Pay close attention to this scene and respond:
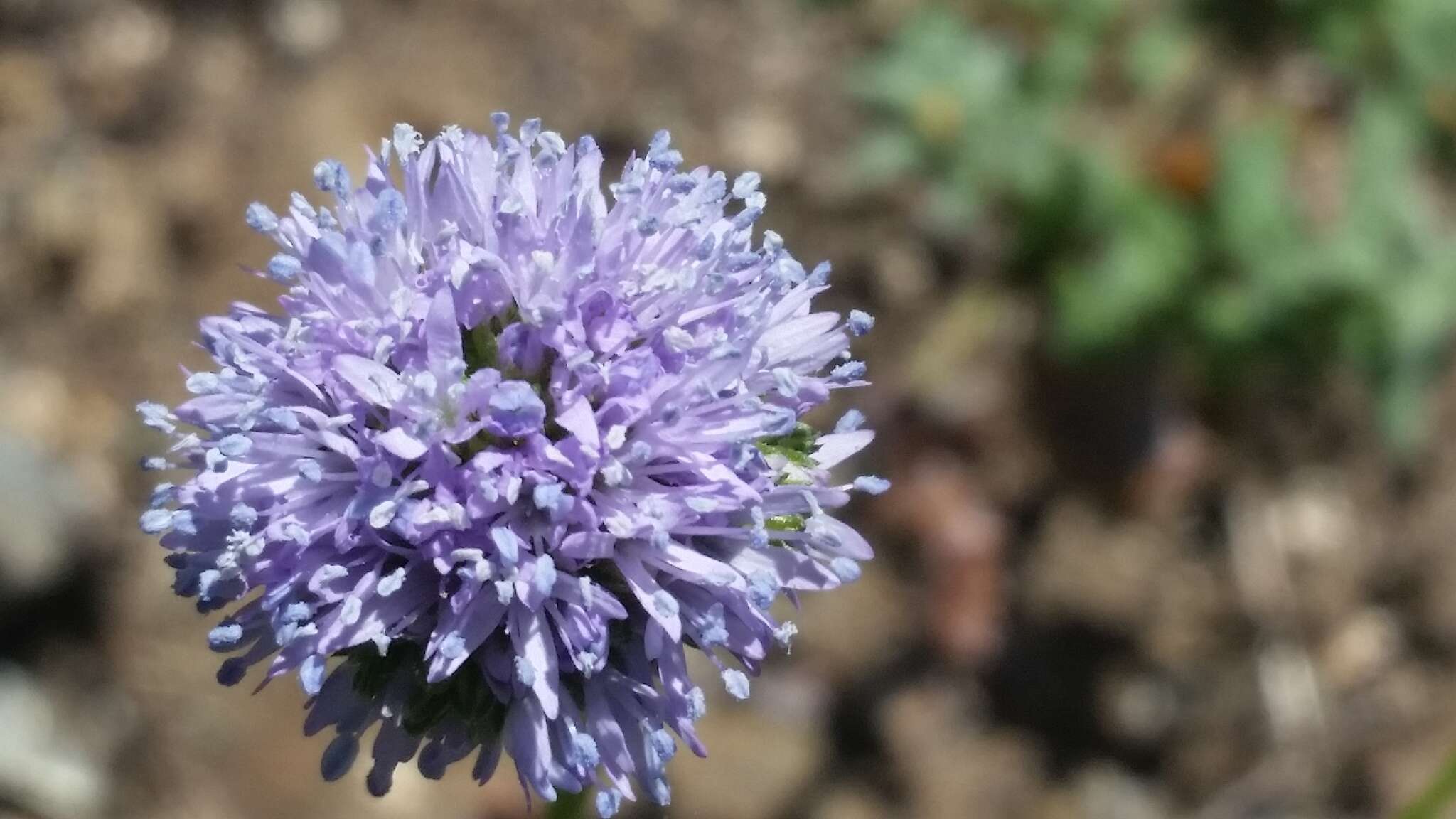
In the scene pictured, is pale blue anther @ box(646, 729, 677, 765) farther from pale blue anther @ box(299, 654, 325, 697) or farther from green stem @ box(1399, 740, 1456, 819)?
green stem @ box(1399, 740, 1456, 819)

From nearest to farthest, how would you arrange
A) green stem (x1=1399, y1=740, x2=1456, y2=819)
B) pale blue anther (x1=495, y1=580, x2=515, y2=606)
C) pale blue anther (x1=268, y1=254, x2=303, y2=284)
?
pale blue anther (x1=495, y1=580, x2=515, y2=606), pale blue anther (x1=268, y1=254, x2=303, y2=284), green stem (x1=1399, y1=740, x2=1456, y2=819)

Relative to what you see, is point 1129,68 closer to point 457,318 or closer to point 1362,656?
point 1362,656

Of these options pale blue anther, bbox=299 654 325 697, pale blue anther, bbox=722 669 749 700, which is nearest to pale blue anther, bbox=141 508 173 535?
pale blue anther, bbox=299 654 325 697

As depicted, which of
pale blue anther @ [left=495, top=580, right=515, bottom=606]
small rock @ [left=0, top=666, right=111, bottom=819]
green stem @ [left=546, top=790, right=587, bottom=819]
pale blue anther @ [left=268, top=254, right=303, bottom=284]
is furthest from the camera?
small rock @ [left=0, top=666, right=111, bottom=819]

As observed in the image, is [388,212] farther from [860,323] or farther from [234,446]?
[860,323]

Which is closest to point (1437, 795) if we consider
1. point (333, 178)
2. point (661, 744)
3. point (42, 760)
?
point (661, 744)

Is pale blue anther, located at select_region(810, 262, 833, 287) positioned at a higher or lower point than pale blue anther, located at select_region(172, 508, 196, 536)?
higher
